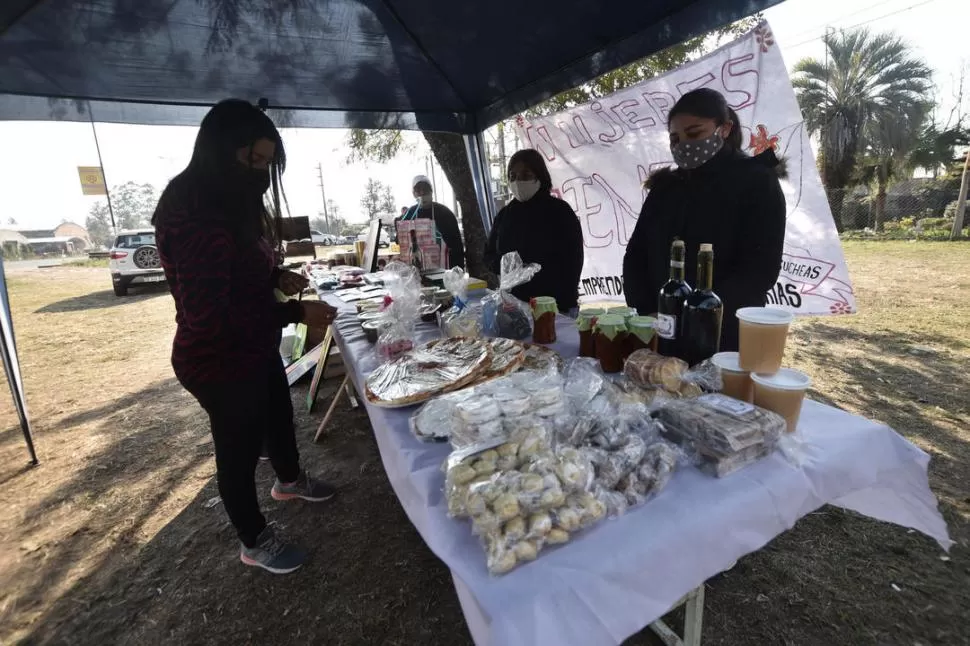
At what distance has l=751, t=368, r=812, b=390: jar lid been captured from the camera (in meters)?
1.06

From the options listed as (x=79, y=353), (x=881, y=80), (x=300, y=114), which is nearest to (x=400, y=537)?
(x=300, y=114)

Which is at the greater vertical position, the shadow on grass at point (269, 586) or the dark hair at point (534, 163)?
the dark hair at point (534, 163)

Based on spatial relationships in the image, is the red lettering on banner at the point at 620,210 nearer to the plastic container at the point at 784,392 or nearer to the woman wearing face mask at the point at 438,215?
the woman wearing face mask at the point at 438,215

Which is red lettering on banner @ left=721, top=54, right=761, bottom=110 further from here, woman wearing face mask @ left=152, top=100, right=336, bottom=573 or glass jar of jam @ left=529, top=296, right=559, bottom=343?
woman wearing face mask @ left=152, top=100, right=336, bottom=573

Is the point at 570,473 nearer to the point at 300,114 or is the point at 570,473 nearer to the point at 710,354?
the point at 710,354

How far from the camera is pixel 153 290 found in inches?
512

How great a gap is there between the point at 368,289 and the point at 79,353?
6.04 m

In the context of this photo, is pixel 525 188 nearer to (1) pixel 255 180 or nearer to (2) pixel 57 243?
(1) pixel 255 180

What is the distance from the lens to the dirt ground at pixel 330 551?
5.89ft

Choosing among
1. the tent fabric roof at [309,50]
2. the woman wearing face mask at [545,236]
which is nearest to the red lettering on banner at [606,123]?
the tent fabric roof at [309,50]

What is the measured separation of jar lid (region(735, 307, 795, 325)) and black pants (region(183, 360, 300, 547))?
5.62 ft

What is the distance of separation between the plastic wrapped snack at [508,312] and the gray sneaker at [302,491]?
1.52m

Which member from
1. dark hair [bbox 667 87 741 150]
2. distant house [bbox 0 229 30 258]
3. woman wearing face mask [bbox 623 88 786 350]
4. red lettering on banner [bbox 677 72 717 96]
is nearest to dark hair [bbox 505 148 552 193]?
woman wearing face mask [bbox 623 88 786 350]

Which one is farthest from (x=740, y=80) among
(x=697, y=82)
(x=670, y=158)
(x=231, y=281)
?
(x=231, y=281)
